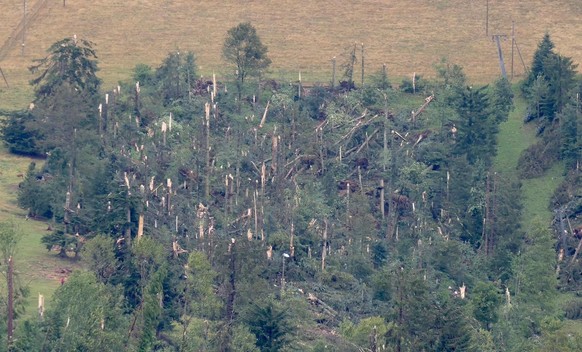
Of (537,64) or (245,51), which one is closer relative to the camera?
(245,51)

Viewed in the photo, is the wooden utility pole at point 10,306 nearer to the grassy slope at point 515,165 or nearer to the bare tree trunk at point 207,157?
the bare tree trunk at point 207,157

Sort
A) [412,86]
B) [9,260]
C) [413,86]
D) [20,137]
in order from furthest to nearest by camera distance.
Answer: [412,86]
[413,86]
[20,137]
[9,260]

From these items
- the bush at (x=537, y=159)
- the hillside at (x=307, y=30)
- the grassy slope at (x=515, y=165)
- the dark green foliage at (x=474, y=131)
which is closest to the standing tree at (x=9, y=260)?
the grassy slope at (x=515, y=165)

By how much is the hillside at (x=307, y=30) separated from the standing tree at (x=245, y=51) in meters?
6.71

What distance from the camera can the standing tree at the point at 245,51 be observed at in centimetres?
10244

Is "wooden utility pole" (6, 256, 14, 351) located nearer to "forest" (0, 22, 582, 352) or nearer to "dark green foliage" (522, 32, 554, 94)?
"forest" (0, 22, 582, 352)

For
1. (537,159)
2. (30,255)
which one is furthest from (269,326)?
(537,159)

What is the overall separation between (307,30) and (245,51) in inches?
714

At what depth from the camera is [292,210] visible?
8462cm

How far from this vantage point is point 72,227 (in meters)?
81.3

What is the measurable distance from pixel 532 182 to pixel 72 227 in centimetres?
2569

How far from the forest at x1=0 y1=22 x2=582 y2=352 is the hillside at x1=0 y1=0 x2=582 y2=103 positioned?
317 centimetres

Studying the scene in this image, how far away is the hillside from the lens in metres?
113

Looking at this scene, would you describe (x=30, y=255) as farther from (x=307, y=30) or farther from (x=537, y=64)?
(x=307, y=30)
